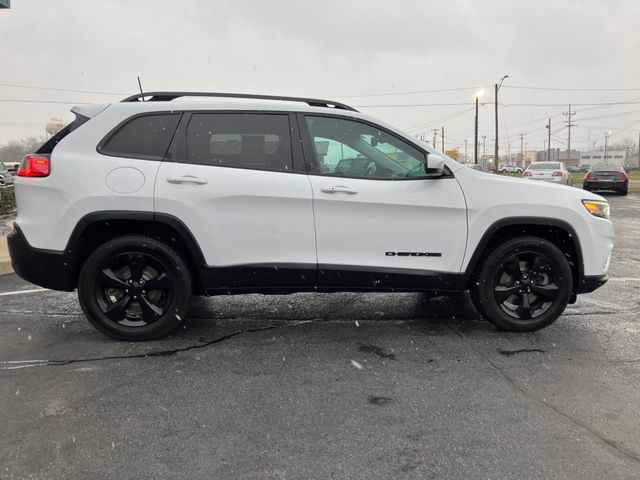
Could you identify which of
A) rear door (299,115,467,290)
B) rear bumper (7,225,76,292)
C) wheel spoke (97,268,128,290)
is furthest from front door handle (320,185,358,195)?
rear bumper (7,225,76,292)

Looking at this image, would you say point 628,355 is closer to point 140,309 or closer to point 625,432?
point 625,432

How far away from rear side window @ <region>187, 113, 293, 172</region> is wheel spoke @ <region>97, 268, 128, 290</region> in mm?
1087

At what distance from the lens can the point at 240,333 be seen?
4211mm

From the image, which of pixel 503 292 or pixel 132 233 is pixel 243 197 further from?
pixel 503 292

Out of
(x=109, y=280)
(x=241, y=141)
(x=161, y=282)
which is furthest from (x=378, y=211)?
(x=109, y=280)

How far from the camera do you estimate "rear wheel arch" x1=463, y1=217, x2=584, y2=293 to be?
13.1ft

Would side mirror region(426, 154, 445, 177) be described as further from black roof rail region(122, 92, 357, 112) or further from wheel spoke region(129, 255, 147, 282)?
wheel spoke region(129, 255, 147, 282)

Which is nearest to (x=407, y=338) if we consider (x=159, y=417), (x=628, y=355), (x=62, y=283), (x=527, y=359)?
(x=527, y=359)

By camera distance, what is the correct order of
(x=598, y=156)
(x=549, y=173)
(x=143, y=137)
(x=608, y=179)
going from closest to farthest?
1. (x=143, y=137)
2. (x=549, y=173)
3. (x=608, y=179)
4. (x=598, y=156)

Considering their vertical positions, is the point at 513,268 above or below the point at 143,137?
below

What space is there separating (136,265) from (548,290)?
132 inches

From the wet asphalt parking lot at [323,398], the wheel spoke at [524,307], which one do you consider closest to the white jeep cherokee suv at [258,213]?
the wheel spoke at [524,307]

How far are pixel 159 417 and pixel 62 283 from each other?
1.69 meters

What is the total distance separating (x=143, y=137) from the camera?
12.7 feet
